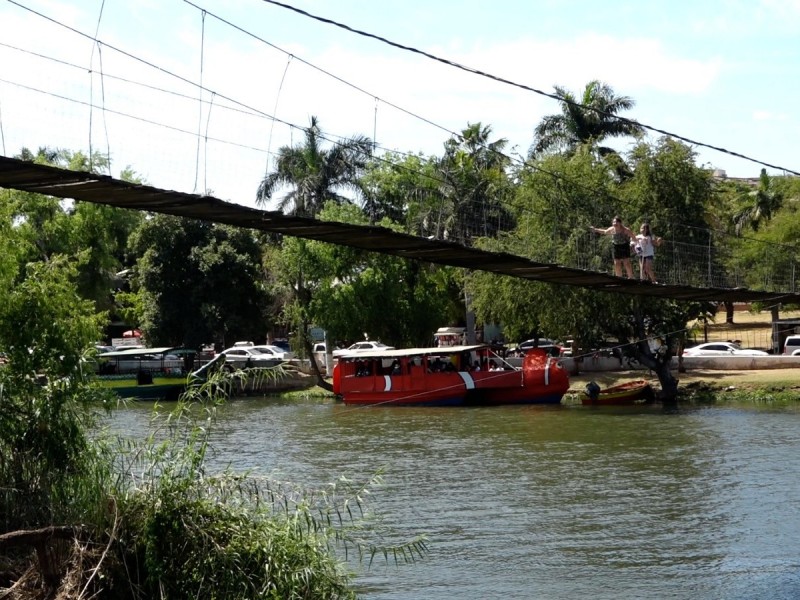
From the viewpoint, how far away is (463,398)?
36656mm

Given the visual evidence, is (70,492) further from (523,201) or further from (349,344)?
(349,344)

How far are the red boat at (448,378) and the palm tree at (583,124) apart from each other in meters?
9.84

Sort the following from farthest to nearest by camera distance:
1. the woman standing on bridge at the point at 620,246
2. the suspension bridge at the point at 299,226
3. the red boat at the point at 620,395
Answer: the red boat at the point at 620,395 < the woman standing on bridge at the point at 620,246 < the suspension bridge at the point at 299,226

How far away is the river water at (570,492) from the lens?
1322 centimetres

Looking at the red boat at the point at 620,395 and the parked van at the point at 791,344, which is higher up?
the parked van at the point at 791,344

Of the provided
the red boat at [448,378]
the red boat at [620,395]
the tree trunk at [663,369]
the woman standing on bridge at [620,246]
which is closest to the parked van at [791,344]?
the tree trunk at [663,369]

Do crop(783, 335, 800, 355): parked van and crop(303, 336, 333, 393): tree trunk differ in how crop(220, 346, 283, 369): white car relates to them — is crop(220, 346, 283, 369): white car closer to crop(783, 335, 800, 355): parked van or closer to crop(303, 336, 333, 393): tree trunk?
crop(303, 336, 333, 393): tree trunk

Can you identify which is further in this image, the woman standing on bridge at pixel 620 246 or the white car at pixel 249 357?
the white car at pixel 249 357

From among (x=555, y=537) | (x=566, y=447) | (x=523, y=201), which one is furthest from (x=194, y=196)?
(x=523, y=201)

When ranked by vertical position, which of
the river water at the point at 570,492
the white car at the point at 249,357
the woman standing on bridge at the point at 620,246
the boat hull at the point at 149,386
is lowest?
the river water at the point at 570,492

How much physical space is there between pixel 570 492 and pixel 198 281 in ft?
92.6

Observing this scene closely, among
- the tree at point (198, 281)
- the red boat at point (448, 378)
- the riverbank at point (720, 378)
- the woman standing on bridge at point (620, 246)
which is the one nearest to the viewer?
the woman standing on bridge at point (620, 246)

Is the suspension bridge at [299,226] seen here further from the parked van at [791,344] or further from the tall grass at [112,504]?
the parked van at [791,344]

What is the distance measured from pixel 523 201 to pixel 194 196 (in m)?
24.3
